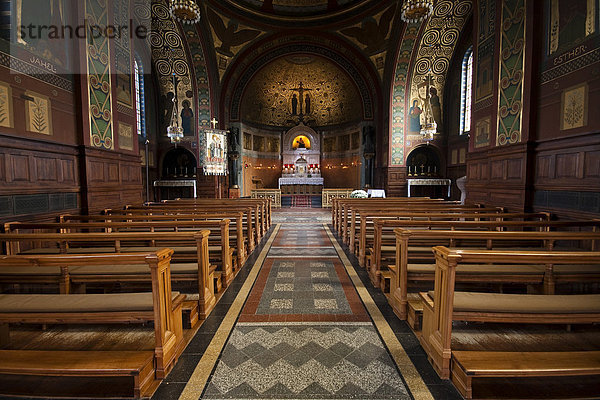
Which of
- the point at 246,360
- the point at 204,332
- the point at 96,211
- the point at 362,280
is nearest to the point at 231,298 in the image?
the point at 204,332

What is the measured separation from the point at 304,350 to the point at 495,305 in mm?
1621

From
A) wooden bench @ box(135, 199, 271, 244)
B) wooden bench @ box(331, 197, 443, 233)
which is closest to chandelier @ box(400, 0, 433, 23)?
wooden bench @ box(331, 197, 443, 233)

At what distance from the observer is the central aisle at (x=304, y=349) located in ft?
6.93

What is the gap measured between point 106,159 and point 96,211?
1259mm

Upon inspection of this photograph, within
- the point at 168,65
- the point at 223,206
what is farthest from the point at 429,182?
the point at 168,65

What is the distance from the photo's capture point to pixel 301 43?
1570cm

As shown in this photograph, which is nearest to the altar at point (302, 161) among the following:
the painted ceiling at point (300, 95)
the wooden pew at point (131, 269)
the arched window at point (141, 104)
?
the painted ceiling at point (300, 95)

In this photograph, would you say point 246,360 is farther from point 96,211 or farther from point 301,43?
point 301,43

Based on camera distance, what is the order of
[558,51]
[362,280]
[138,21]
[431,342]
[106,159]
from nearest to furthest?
[431,342], [362,280], [558,51], [106,159], [138,21]

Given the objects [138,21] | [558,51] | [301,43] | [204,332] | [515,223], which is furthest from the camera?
[301,43]

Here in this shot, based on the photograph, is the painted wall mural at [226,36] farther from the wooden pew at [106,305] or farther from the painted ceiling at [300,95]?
the wooden pew at [106,305]

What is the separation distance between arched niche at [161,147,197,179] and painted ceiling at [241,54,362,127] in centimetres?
421

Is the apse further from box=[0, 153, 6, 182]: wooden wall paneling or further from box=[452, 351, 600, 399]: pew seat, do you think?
box=[452, 351, 600, 399]: pew seat

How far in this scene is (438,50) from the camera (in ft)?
44.0
